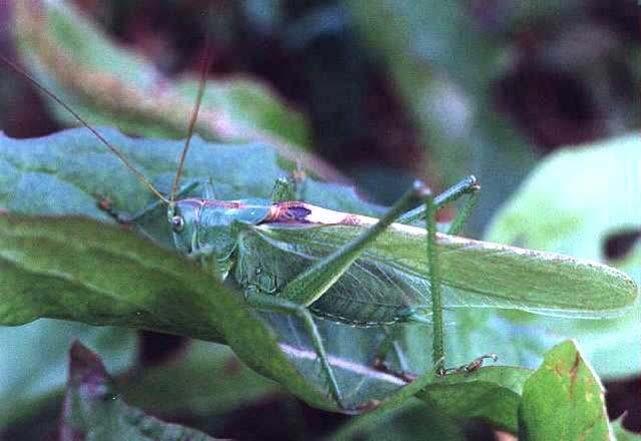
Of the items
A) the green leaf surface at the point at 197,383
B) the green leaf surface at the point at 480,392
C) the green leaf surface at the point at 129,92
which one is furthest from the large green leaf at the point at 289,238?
the green leaf surface at the point at 129,92

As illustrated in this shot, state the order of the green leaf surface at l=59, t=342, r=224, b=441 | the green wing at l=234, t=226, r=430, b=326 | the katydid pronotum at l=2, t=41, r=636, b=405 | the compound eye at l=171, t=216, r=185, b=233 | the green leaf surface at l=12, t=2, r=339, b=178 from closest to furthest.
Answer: the green leaf surface at l=59, t=342, r=224, b=441, the katydid pronotum at l=2, t=41, r=636, b=405, the green wing at l=234, t=226, r=430, b=326, the compound eye at l=171, t=216, r=185, b=233, the green leaf surface at l=12, t=2, r=339, b=178

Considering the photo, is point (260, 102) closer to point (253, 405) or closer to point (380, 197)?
point (380, 197)

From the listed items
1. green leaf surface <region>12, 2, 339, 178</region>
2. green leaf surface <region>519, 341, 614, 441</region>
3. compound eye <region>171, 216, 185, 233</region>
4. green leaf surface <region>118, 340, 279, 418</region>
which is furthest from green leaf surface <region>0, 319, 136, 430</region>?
green leaf surface <region>519, 341, 614, 441</region>

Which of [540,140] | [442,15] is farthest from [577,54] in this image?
[442,15]

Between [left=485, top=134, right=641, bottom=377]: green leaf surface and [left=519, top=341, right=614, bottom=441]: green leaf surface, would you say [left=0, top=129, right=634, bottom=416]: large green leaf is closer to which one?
[left=519, top=341, right=614, bottom=441]: green leaf surface

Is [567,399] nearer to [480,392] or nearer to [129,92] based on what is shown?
[480,392]

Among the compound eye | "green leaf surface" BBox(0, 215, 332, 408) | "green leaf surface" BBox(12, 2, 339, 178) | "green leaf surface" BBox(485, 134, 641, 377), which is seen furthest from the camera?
"green leaf surface" BBox(12, 2, 339, 178)

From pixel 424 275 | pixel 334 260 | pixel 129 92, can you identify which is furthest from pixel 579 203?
pixel 129 92
